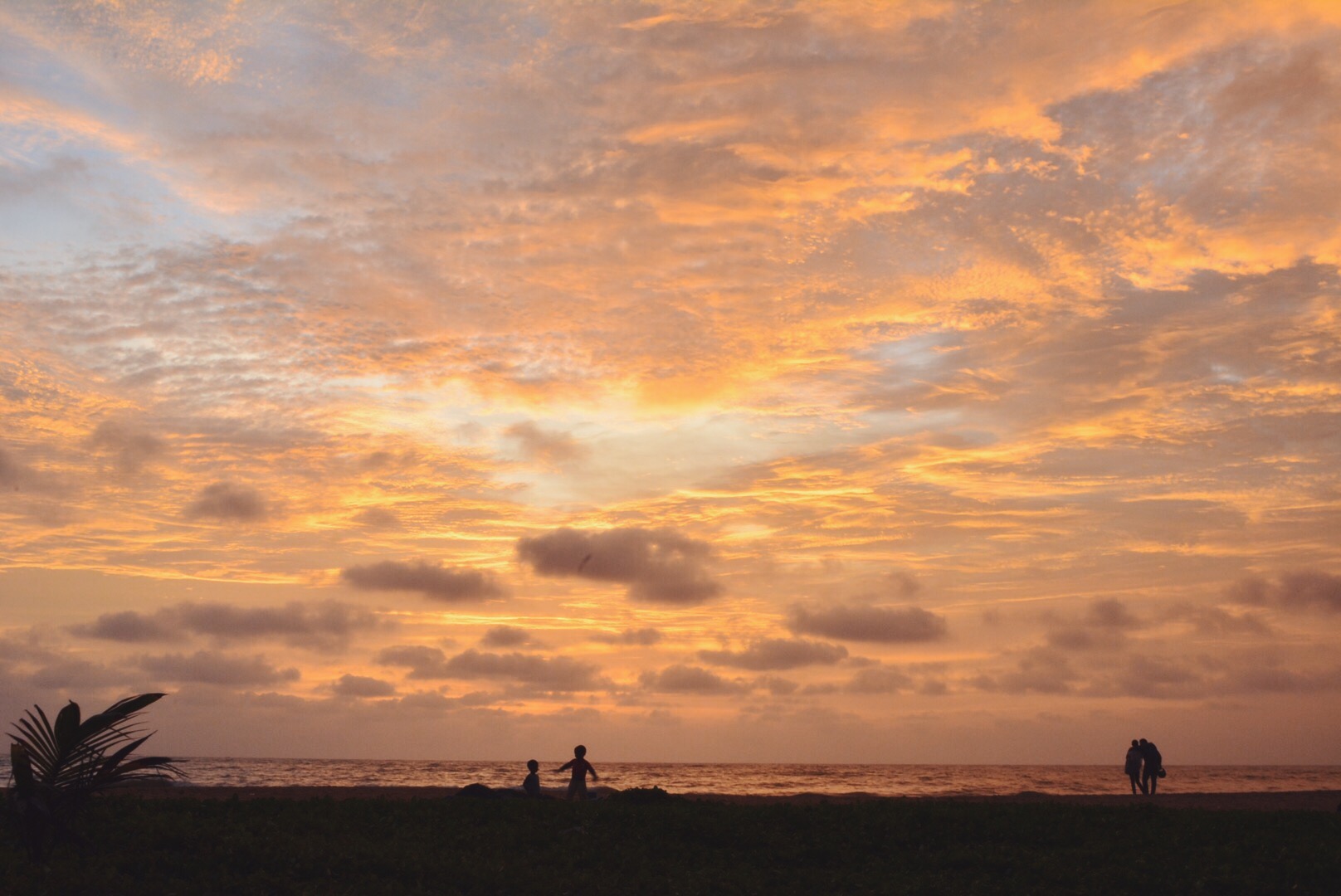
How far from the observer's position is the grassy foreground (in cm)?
1630

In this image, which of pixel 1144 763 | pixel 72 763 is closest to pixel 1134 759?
pixel 1144 763

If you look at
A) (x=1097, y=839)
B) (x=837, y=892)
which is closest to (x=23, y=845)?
(x=837, y=892)

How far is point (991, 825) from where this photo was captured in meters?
20.6

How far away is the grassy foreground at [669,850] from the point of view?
642 inches

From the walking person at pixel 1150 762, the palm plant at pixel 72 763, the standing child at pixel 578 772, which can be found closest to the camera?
the palm plant at pixel 72 763

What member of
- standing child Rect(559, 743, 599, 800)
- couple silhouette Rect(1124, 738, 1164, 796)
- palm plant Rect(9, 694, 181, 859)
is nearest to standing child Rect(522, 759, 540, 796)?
standing child Rect(559, 743, 599, 800)

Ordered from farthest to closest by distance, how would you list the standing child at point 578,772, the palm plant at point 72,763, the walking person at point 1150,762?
the walking person at point 1150,762 < the standing child at point 578,772 < the palm plant at point 72,763

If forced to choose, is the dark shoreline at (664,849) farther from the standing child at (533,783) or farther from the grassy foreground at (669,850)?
the standing child at (533,783)

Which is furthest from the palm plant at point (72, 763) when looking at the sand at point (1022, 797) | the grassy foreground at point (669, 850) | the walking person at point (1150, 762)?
the walking person at point (1150, 762)

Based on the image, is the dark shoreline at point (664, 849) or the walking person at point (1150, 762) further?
the walking person at point (1150, 762)

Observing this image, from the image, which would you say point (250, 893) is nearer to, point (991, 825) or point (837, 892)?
point (837, 892)

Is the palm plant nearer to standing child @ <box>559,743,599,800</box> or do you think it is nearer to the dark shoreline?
the dark shoreline

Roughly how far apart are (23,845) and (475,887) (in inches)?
271

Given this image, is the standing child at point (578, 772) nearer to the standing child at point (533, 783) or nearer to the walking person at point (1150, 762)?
the standing child at point (533, 783)
